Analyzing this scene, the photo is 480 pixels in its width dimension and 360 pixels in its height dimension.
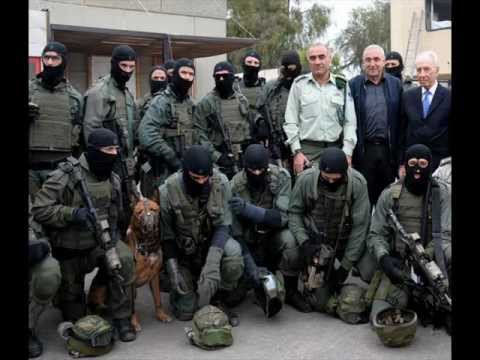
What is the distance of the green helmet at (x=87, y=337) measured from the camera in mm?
4086

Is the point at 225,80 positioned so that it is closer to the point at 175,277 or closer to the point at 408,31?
the point at 175,277

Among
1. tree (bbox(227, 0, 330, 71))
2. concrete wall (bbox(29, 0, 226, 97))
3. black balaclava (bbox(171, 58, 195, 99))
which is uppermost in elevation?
tree (bbox(227, 0, 330, 71))

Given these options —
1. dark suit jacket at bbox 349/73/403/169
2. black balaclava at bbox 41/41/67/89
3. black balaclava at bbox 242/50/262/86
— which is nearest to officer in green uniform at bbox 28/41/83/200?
black balaclava at bbox 41/41/67/89

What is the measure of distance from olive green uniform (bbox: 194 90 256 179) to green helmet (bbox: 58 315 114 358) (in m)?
2.25

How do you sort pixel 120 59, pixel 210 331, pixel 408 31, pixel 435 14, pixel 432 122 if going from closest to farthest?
pixel 210 331 < pixel 432 122 < pixel 120 59 < pixel 435 14 < pixel 408 31

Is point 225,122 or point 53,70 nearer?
point 53,70

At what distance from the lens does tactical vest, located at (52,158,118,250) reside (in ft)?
14.6

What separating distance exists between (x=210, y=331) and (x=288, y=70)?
3.02m

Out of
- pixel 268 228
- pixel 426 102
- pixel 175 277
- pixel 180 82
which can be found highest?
pixel 180 82

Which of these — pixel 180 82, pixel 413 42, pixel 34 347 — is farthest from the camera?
pixel 413 42

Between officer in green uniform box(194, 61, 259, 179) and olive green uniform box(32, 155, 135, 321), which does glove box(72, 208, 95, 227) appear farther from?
officer in green uniform box(194, 61, 259, 179)

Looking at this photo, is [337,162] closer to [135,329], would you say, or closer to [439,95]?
[439,95]

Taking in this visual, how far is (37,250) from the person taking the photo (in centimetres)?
401

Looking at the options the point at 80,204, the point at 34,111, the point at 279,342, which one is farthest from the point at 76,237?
the point at 279,342
